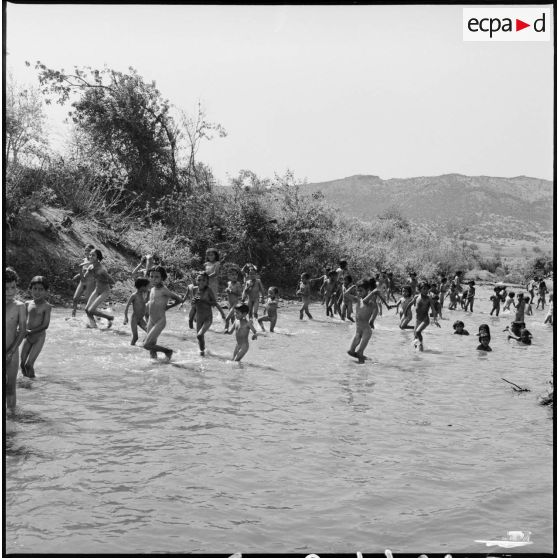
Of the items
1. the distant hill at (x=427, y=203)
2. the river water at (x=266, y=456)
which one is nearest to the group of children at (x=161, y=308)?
the river water at (x=266, y=456)

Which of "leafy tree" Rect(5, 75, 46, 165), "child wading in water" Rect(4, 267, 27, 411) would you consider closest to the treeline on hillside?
"leafy tree" Rect(5, 75, 46, 165)

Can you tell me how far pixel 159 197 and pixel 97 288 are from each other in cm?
992

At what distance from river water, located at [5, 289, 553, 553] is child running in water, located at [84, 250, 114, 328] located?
2.92 ft

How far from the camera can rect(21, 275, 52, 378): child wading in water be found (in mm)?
8586

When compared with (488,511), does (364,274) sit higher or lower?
higher

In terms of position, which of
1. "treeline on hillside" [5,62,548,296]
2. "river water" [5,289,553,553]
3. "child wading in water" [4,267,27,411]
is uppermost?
"treeline on hillside" [5,62,548,296]

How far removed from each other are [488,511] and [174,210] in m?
18.4

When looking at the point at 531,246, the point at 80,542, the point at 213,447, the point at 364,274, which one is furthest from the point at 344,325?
the point at 531,246

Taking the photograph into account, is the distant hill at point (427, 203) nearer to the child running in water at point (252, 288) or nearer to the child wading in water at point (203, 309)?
the child running in water at point (252, 288)

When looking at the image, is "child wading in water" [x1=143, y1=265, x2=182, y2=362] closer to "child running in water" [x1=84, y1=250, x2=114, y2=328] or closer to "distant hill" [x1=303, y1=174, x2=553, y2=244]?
"child running in water" [x1=84, y1=250, x2=114, y2=328]

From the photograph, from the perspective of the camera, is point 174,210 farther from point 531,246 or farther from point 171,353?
point 531,246

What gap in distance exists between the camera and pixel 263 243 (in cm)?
2500

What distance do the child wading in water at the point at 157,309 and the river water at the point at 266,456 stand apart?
1.00 feet

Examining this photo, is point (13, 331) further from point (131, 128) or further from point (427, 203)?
point (427, 203)
